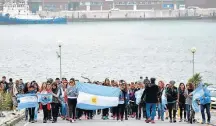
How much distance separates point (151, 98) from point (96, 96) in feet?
6.33

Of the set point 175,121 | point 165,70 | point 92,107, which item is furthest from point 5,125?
point 165,70

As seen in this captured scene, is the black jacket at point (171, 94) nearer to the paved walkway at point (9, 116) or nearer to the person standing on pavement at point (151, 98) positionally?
the person standing on pavement at point (151, 98)

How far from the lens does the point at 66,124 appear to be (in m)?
21.1

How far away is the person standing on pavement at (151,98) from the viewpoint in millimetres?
21531

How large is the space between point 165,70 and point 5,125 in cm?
5259

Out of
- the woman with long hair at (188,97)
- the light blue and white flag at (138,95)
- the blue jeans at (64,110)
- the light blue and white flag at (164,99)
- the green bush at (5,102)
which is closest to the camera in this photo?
the woman with long hair at (188,97)

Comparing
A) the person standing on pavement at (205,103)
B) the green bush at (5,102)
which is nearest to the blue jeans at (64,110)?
the green bush at (5,102)

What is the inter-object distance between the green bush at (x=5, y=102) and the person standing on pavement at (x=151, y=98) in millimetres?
5494

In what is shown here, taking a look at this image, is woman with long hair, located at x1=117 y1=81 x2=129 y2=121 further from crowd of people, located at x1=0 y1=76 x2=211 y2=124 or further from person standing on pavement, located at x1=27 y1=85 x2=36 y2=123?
person standing on pavement, located at x1=27 y1=85 x2=36 y2=123

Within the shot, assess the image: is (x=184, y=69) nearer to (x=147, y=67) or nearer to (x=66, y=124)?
(x=147, y=67)

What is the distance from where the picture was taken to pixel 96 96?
2273cm

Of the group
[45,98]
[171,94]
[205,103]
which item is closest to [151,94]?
[171,94]

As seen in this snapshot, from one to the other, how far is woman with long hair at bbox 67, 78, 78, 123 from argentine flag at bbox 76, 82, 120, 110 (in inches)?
8.0

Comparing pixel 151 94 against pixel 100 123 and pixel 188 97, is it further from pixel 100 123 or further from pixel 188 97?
pixel 100 123
